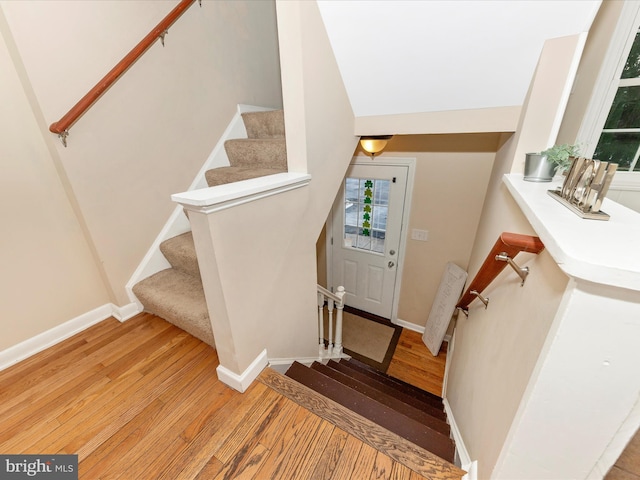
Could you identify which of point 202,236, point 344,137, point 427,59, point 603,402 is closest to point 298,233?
point 202,236

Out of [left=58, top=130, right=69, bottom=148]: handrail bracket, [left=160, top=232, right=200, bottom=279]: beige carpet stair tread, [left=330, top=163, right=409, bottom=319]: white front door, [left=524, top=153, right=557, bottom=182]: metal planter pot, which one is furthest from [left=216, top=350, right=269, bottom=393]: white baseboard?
[left=330, top=163, right=409, bottom=319]: white front door

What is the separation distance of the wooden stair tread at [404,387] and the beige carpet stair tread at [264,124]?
2154 mm

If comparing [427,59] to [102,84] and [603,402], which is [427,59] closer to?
[603,402]

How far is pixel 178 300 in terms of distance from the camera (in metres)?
1.58

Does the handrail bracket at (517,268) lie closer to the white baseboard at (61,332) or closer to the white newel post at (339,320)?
the white newel post at (339,320)

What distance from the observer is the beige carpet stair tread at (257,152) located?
1799mm

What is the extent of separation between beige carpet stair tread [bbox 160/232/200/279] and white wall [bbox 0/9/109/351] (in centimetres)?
42

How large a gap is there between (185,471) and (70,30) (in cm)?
213

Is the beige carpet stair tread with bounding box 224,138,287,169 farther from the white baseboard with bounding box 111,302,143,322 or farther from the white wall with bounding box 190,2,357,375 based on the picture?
the white baseboard with bounding box 111,302,143,322

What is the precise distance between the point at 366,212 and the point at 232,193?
7.63 ft

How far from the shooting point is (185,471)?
972 millimetres

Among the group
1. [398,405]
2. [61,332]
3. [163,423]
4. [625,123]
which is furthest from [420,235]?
[61,332]

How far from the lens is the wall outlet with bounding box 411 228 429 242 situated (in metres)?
2.83

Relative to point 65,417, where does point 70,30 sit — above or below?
above
